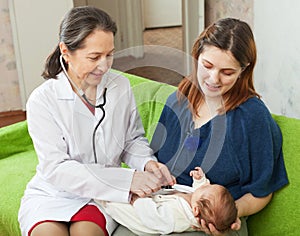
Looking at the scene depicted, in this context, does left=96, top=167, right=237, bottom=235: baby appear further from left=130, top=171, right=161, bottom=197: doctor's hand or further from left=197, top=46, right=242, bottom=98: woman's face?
left=197, top=46, right=242, bottom=98: woman's face

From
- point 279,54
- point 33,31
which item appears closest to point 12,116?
point 33,31

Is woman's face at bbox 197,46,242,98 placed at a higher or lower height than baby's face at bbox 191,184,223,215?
Result: higher

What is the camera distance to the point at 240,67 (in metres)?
1.32

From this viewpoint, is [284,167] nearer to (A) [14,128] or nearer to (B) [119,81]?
(B) [119,81]

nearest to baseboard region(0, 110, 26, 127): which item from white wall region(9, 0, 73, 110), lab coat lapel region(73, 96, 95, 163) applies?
white wall region(9, 0, 73, 110)

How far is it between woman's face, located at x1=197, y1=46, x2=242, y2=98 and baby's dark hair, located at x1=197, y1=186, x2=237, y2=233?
10.4 inches

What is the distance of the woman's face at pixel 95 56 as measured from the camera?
131cm

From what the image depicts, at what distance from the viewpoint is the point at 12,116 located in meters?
3.67

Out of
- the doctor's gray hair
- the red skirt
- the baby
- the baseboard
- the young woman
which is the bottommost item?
the baseboard

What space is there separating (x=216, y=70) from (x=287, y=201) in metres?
0.45

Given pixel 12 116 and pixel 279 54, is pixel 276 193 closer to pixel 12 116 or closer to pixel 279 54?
pixel 279 54

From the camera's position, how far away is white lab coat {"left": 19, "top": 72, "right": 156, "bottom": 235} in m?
1.37

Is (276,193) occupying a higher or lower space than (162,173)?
lower

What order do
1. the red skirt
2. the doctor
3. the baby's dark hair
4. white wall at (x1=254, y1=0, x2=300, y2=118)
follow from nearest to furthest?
the baby's dark hair
the doctor
the red skirt
white wall at (x1=254, y1=0, x2=300, y2=118)
